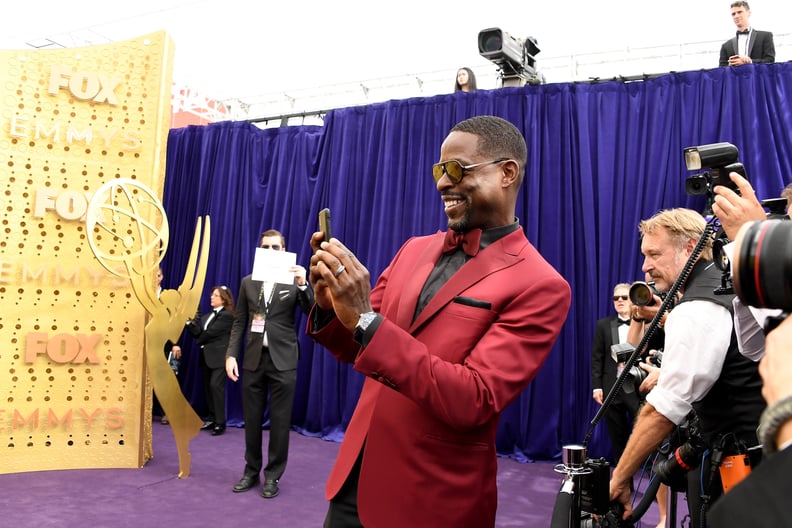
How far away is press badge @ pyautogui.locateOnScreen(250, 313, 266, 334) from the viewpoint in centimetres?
458

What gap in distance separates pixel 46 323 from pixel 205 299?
10.2 ft

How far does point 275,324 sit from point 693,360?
3.19 m

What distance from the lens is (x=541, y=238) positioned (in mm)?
5961

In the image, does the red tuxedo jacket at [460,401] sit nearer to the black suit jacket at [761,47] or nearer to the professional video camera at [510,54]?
the professional video camera at [510,54]

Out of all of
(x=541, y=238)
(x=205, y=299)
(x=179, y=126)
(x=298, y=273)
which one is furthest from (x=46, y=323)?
(x=179, y=126)

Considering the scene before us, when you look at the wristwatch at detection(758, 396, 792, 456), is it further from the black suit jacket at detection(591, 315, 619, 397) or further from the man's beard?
the black suit jacket at detection(591, 315, 619, 397)

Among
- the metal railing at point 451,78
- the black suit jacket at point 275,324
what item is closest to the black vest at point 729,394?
the black suit jacket at point 275,324

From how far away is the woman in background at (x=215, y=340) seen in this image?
6871 millimetres

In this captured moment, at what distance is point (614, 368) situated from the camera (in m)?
5.04

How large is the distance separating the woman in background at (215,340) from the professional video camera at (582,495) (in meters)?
5.63

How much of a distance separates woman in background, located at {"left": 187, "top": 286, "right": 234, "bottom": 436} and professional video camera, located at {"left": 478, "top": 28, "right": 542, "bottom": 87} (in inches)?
144

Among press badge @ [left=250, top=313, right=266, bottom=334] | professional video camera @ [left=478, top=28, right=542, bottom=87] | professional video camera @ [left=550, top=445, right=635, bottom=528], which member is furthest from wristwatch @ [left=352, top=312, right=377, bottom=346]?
professional video camera @ [left=478, top=28, right=542, bottom=87]

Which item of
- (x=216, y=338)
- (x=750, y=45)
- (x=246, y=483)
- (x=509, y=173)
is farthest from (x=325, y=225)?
(x=216, y=338)

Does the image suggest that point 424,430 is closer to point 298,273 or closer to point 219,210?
point 298,273
